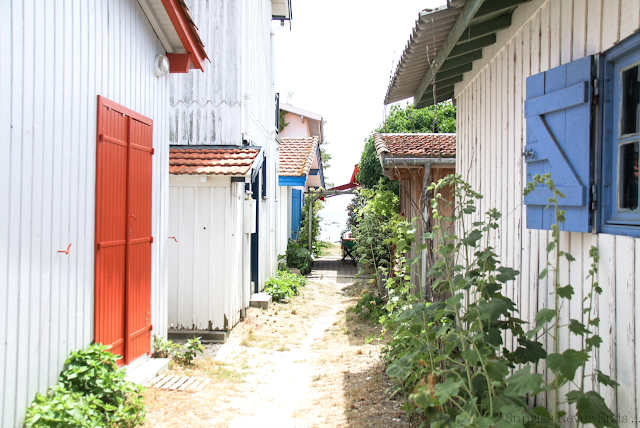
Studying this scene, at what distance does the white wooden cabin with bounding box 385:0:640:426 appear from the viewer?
Result: 2469 mm

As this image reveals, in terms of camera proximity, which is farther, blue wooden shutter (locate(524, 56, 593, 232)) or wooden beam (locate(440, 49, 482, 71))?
wooden beam (locate(440, 49, 482, 71))

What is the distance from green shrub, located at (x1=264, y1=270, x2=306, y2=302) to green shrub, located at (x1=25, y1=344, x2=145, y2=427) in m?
5.63

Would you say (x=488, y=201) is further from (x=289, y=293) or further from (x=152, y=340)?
(x=289, y=293)

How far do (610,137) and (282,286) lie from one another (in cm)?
808

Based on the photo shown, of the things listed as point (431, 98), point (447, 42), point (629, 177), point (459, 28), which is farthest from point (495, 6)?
point (431, 98)

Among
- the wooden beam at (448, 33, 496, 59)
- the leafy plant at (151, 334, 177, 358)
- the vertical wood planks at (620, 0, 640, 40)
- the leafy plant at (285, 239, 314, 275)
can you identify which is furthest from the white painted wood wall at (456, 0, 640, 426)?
the leafy plant at (285, 239, 314, 275)

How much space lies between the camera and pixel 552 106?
10.2 feet

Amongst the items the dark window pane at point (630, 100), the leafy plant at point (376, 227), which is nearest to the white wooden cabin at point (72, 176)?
the dark window pane at point (630, 100)

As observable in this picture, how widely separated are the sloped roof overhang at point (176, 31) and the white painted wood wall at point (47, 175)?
1.80ft

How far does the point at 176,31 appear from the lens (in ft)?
17.6

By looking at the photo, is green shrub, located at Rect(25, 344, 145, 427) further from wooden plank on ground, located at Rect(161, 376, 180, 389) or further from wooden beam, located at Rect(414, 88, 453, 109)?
wooden beam, located at Rect(414, 88, 453, 109)

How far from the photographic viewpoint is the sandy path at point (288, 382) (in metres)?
4.44

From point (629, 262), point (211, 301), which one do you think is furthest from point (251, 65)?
point (629, 262)

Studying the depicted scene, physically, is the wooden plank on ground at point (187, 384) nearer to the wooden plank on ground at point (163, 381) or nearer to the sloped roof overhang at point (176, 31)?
the wooden plank on ground at point (163, 381)
